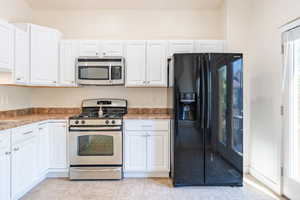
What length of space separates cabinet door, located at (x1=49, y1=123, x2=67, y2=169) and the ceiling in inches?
84.8

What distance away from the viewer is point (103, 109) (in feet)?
12.6

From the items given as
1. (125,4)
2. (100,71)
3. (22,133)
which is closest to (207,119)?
(100,71)

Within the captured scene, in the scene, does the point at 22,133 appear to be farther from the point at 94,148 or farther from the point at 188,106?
the point at 188,106

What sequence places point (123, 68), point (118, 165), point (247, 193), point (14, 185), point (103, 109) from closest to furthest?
point (14, 185) → point (247, 193) → point (118, 165) → point (123, 68) → point (103, 109)

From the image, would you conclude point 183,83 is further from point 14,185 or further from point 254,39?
point 14,185

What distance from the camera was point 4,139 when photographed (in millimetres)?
2260

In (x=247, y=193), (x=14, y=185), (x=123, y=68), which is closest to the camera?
(x=14, y=185)

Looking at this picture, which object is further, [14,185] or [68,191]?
[68,191]

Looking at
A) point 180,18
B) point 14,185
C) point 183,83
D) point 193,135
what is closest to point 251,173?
point 193,135

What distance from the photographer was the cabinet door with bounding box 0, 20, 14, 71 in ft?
8.79

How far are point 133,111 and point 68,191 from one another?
167cm

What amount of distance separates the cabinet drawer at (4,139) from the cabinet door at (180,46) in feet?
8.34

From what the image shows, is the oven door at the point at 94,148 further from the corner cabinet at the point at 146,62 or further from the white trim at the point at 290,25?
the white trim at the point at 290,25

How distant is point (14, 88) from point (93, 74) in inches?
49.6
